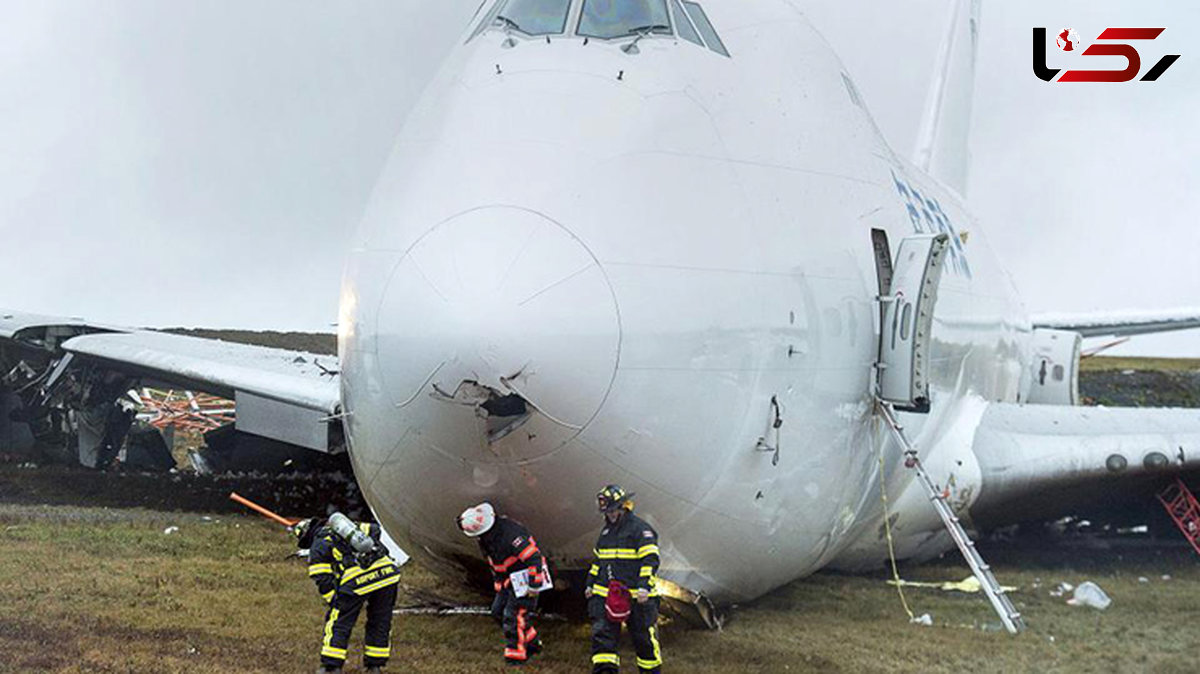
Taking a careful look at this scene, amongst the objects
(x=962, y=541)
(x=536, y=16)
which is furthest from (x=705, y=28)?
(x=962, y=541)

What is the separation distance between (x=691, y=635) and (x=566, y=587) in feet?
3.34

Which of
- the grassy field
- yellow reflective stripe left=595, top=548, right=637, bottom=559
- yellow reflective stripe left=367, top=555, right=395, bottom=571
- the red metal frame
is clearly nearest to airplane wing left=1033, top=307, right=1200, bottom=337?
the red metal frame

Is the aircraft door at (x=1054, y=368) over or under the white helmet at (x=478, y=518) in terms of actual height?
over

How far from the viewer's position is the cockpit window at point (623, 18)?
29.1ft

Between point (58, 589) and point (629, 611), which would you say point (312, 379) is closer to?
point (58, 589)

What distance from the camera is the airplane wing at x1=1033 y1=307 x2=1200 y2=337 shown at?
22.9m

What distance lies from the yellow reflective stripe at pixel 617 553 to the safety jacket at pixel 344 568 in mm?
1512

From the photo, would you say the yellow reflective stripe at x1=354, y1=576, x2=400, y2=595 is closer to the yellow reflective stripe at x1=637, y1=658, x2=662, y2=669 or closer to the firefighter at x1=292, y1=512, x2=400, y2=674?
the firefighter at x1=292, y1=512, x2=400, y2=674

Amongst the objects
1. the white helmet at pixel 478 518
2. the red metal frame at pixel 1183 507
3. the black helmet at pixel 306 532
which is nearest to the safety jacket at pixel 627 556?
the white helmet at pixel 478 518

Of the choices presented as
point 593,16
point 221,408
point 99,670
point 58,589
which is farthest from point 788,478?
point 221,408

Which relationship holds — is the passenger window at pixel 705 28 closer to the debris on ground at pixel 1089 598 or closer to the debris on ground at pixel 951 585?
the debris on ground at pixel 951 585

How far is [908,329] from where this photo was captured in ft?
31.5

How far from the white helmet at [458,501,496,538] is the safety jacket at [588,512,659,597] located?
66 cm

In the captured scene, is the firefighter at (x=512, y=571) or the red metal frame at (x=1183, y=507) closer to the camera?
the firefighter at (x=512, y=571)
